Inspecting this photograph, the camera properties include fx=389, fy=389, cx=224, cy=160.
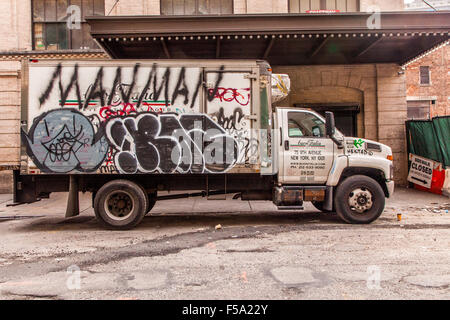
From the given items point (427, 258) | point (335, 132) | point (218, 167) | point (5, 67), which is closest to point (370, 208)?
point (335, 132)

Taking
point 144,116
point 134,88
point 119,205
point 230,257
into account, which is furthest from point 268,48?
point 230,257

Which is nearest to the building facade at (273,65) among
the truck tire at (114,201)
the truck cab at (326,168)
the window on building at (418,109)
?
the truck cab at (326,168)

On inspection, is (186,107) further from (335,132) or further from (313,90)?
(313,90)

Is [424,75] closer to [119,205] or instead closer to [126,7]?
[126,7]

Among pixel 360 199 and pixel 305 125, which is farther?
pixel 305 125

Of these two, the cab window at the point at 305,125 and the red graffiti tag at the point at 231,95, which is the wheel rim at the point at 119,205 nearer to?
the red graffiti tag at the point at 231,95

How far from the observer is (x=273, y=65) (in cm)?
1463

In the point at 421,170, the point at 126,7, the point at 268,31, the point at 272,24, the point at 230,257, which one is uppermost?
the point at 126,7

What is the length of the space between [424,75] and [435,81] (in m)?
1.02

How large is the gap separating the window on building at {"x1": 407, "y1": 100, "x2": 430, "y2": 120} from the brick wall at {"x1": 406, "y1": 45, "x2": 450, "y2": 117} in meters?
0.43

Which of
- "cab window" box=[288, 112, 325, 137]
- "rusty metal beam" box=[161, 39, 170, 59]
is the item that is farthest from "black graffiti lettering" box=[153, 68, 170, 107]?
"rusty metal beam" box=[161, 39, 170, 59]

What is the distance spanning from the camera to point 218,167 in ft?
26.1

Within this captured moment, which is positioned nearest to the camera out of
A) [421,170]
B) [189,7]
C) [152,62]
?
[152,62]
